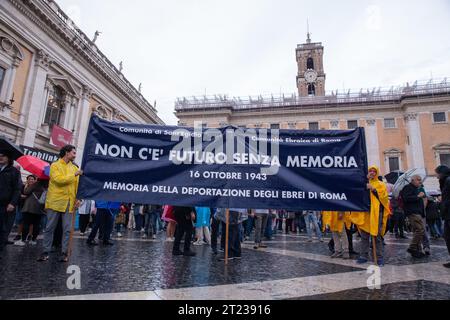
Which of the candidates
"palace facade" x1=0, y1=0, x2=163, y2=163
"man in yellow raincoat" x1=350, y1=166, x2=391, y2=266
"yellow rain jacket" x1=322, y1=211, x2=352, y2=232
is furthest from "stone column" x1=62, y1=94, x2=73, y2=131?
"man in yellow raincoat" x1=350, y1=166, x2=391, y2=266

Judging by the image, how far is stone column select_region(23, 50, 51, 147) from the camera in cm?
1562

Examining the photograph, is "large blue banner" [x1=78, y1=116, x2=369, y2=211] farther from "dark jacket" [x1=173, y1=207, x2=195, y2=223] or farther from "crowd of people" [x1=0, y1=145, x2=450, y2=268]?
"dark jacket" [x1=173, y1=207, x2=195, y2=223]

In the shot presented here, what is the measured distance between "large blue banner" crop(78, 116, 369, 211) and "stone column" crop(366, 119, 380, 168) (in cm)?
3300

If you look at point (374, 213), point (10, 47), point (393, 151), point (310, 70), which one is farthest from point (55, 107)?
point (310, 70)

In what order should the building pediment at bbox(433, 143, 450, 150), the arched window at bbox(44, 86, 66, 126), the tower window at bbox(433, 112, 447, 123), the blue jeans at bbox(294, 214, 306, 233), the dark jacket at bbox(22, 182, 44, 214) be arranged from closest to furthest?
the dark jacket at bbox(22, 182, 44, 214) < the blue jeans at bbox(294, 214, 306, 233) < the arched window at bbox(44, 86, 66, 126) < the building pediment at bbox(433, 143, 450, 150) < the tower window at bbox(433, 112, 447, 123)

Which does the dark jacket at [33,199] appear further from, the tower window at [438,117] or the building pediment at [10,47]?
the tower window at [438,117]

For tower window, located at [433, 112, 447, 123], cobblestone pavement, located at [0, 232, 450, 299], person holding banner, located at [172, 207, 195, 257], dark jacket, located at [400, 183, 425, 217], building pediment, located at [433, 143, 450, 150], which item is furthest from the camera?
tower window, located at [433, 112, 447, 123]

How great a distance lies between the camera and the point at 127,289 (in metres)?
2.87

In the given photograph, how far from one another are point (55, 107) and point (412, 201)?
68.9ft

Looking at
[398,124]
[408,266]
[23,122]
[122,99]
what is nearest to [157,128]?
[408,266]

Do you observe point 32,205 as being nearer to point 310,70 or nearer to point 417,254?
point 417,254

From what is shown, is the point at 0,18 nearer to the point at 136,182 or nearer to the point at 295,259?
the point at 136,182

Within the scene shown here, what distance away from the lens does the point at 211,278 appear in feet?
11.3

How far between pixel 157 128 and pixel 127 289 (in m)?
2.45
